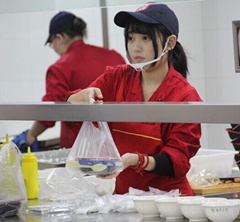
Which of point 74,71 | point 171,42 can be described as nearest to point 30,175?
point 171,42

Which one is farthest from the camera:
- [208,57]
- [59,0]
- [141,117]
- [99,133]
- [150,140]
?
[208,57]

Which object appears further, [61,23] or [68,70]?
[61,23]

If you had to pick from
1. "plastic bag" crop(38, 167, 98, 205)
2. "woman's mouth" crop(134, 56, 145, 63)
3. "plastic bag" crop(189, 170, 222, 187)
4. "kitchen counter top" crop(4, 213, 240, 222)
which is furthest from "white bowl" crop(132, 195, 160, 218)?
"plastic bag" crop(189, 170, 222, 187)

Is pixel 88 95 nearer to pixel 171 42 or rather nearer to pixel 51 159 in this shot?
pixel 171 42

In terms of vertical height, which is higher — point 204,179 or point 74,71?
point 74,71

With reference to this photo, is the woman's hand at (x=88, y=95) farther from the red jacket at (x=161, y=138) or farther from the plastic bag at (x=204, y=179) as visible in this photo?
the plastic bag at (x=204, y=179)

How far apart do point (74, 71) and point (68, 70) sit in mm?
45

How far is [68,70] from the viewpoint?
5.50m

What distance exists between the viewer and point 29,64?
629cm

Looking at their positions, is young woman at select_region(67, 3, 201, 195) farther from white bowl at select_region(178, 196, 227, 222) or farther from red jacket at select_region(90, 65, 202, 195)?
white bowl at select_region(178, 196, 227, 222)

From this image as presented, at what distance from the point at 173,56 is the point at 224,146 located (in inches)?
74.4

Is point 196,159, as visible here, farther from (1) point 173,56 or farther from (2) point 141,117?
(2) point 141,117

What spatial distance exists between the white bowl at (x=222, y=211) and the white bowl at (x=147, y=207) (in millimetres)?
209

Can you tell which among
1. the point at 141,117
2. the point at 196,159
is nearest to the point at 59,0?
the point at 141,117
